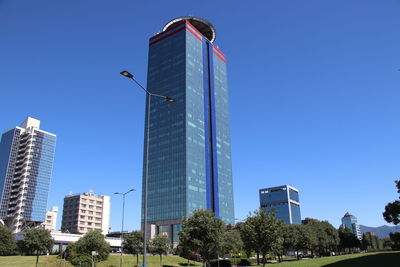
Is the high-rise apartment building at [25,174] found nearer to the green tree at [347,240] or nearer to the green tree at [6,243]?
the green tree at [6,243]

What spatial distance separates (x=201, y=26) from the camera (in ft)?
594

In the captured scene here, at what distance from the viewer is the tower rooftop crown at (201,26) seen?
176750mm

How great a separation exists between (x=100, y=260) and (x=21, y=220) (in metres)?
129

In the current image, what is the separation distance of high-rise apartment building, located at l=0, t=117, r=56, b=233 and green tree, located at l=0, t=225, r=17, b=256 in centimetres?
9651

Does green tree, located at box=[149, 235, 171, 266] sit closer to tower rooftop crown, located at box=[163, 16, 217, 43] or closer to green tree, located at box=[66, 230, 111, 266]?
green tree, located at box=[66, 230, 111, 266]

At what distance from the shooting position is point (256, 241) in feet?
149

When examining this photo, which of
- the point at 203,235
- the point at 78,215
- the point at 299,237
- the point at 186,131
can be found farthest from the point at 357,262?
the point at 78,215

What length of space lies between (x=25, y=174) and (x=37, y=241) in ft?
434

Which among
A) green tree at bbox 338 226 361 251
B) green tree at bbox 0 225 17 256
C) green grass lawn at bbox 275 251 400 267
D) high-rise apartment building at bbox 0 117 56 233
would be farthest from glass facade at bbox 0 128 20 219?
green tree at bbox 338 226 361 251

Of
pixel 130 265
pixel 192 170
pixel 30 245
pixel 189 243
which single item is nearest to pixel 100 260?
pixel 130 265

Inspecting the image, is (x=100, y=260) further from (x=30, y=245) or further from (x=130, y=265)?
(x=30, y=245)

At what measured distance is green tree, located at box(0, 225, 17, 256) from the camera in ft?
267

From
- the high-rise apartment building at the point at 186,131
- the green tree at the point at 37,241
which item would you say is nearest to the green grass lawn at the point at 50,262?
the green tree at the point at 37,241

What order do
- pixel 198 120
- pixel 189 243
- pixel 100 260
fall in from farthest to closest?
pixel 198 120
pixel 100 260
pixel 189 243
